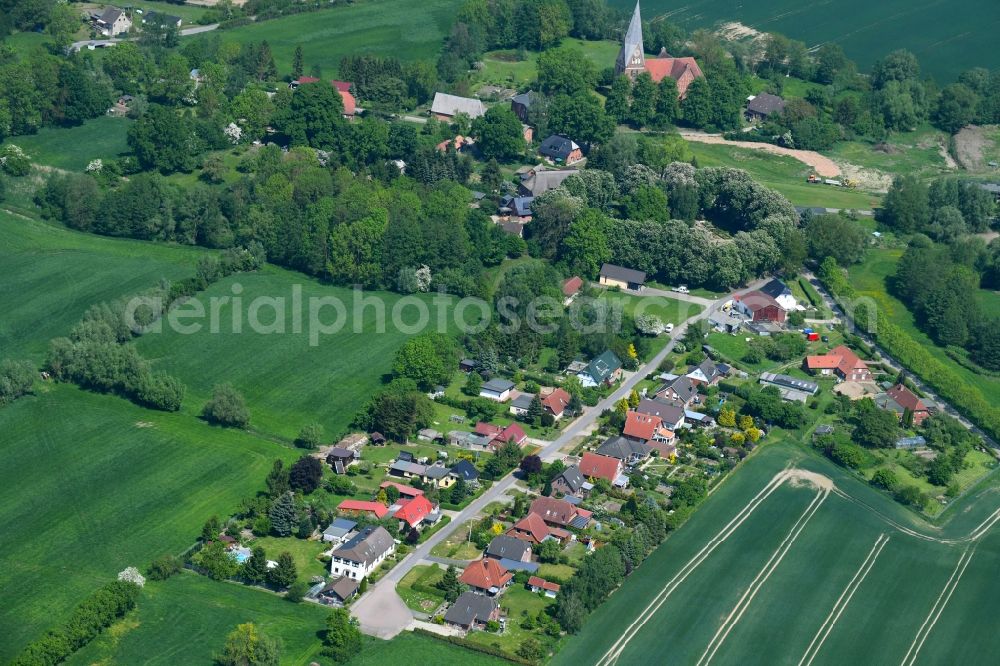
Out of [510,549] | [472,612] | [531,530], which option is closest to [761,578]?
[531,530]

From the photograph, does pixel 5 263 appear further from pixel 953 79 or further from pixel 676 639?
pixel 953 79

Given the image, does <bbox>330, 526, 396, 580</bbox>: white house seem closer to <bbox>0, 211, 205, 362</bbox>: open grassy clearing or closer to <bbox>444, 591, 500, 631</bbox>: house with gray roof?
<bbox>444, 591, 500, 631</bbox>: house with gray roof

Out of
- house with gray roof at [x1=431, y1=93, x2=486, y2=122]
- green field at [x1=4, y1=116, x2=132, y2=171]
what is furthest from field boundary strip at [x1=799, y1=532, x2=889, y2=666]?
green field at [x1=4, y1=116, x2=132, y2=171]

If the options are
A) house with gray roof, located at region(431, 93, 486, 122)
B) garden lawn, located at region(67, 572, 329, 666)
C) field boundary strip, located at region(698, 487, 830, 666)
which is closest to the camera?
garden lawn, located at region(67, 572, 329, 666)

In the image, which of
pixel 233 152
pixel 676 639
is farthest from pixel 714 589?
pixel 233 152

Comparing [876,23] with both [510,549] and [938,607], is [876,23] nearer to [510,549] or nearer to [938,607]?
[938,607]
